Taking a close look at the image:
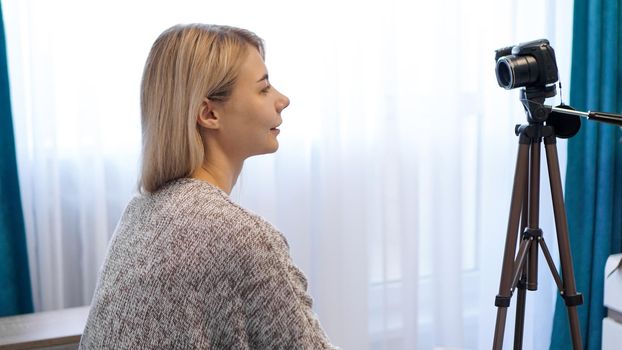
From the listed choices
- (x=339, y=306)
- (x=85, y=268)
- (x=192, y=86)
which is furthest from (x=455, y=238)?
(x=192, y=86)

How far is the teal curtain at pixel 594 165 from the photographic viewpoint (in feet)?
8.44

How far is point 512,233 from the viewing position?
1.86 metres

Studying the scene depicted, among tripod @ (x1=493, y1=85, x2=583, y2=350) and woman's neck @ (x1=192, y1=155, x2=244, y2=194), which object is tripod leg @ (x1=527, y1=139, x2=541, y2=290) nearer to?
tripod @ (x1=493, y1=85, x2=583, y2=350)

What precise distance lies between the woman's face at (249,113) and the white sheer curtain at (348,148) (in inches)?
37.3

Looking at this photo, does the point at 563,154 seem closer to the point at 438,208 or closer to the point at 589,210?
the point at 589,210

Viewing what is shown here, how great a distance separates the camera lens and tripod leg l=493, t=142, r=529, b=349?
0.54 feet

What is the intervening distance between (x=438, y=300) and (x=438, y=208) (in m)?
0.33

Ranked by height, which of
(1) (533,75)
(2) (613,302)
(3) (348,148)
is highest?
(1) (533,75)

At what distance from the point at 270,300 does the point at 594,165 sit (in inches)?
77.0

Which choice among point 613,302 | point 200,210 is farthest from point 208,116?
point 613,302

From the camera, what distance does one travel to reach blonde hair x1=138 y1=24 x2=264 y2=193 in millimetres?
1142

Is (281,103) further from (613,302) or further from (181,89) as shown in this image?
(613,302)

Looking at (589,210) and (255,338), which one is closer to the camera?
(255,338)

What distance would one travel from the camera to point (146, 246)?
40.7 inches
